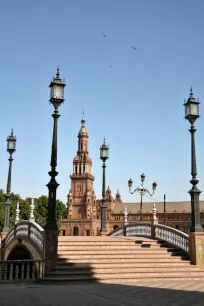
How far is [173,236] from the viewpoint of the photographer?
18.8 metres

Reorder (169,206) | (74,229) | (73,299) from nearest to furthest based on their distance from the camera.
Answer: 1. (73,299)
2. (74,229)
3. (169,206)

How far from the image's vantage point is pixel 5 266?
45.7 ft

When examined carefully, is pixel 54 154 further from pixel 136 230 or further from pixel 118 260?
pixel 136 230

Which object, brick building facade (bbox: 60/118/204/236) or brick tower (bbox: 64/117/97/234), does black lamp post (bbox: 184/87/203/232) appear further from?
brick tower (bbox: 64/117/97/234)

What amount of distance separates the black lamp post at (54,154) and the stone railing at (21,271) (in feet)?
4.96

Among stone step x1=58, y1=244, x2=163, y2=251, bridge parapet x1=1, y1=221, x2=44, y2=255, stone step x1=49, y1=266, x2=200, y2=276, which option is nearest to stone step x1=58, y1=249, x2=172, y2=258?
stone step x1=58, y1=244, x2=163, y2=251

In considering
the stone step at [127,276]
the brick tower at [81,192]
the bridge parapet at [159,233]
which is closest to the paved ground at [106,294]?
the stone step at [127,276]

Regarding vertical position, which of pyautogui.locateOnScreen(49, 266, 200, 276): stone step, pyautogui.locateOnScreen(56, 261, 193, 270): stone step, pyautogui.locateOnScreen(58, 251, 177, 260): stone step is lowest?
pyautogui.locateOnScreen(49, 266, 200, 276): stone step

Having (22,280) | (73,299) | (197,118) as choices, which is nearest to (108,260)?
(22,280)

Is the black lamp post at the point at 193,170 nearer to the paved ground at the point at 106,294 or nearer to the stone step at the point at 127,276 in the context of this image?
the stone step at the point at 127,276

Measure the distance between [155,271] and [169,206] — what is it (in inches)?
4689

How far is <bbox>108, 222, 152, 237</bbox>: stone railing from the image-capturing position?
22.3 metres

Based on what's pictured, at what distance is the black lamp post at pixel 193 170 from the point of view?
53.9 ft

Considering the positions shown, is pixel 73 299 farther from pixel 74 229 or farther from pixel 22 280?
pixel 74 229
